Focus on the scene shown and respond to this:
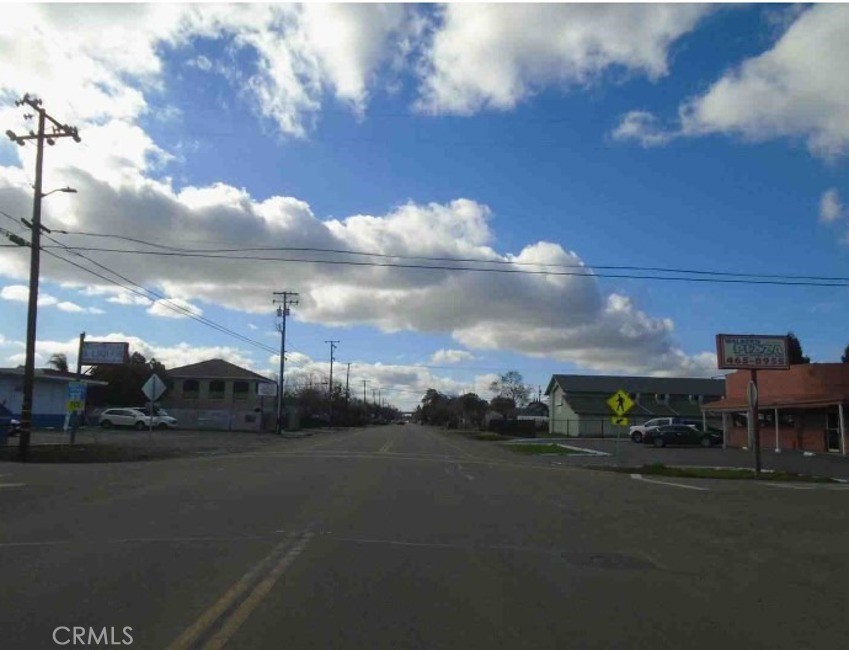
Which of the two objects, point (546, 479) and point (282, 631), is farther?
point (546, 479)

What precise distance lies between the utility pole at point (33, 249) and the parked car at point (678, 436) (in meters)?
37.3

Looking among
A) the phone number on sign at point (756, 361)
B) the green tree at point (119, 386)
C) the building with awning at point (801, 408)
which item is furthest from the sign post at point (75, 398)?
the green tree at point (119, 386)

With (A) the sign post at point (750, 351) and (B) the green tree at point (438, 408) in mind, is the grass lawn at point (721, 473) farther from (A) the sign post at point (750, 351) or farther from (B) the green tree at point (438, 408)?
(B) the green tree at point (438, 408)

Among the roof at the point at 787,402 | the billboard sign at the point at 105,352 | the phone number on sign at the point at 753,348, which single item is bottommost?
the roof at the point at 787,402

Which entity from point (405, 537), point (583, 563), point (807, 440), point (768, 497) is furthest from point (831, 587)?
point (807, 440)

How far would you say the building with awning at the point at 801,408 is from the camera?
39.7m

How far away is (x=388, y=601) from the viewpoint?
7176 mm

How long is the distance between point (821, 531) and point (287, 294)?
64.5 m

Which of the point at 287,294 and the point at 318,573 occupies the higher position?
the point at 287,294

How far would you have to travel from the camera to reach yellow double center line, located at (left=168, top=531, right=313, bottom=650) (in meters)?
5.87

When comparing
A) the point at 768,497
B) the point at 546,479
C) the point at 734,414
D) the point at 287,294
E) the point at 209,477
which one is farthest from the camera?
the point at 287,294

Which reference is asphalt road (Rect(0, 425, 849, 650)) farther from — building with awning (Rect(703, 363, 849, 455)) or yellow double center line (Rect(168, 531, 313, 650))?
building with awning (Rect(703, 363, 849, 455))

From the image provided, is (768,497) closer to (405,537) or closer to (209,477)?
(405,537)

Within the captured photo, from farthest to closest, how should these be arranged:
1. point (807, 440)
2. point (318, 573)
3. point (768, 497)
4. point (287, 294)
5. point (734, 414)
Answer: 1. point (287, 294)
2. point (734, 414)
3. point (807, 440)
4. point (768, 497)
5. point (318, 573)
